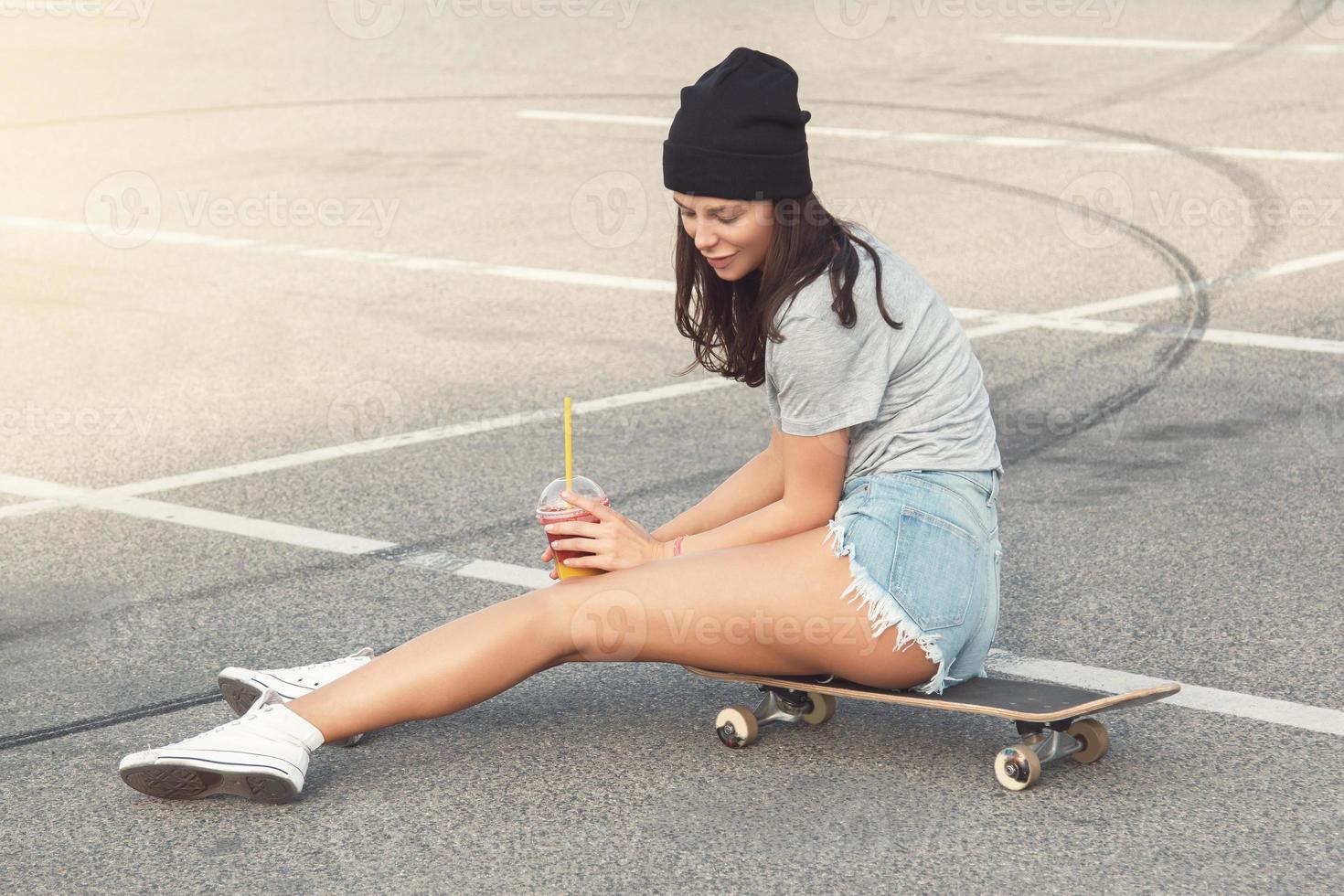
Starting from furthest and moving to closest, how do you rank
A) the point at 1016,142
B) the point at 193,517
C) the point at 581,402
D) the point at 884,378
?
the point at 1016,142, the point at 581,402, the point at 193,517, the point at 884,378

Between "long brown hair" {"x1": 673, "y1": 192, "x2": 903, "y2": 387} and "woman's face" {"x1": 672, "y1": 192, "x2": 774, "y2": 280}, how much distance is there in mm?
28

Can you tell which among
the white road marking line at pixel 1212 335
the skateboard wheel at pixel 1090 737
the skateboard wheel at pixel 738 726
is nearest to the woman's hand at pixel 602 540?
the skateboard wheel at pixel 738 726

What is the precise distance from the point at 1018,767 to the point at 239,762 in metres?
1.79

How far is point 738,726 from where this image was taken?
4.34 meters

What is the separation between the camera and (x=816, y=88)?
1534 cm

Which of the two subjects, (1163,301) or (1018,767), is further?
(1163,301)

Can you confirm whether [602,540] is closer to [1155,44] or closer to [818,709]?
[818,709]

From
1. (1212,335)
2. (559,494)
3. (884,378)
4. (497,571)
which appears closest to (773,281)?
(884,378)

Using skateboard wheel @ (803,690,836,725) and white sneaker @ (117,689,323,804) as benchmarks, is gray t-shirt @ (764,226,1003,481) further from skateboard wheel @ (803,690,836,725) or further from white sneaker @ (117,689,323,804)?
white sneaker @ (117,689,323,804)

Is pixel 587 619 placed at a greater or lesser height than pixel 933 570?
lesser

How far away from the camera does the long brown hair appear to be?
161 inches

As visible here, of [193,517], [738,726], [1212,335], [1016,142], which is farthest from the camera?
[1016,142]

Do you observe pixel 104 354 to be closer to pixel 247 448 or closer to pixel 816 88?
pixel 247 448

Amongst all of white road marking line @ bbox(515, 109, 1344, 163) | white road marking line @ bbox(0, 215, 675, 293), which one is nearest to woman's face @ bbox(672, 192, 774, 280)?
white road marking line @ bbox(0, 215, 675, 293)
